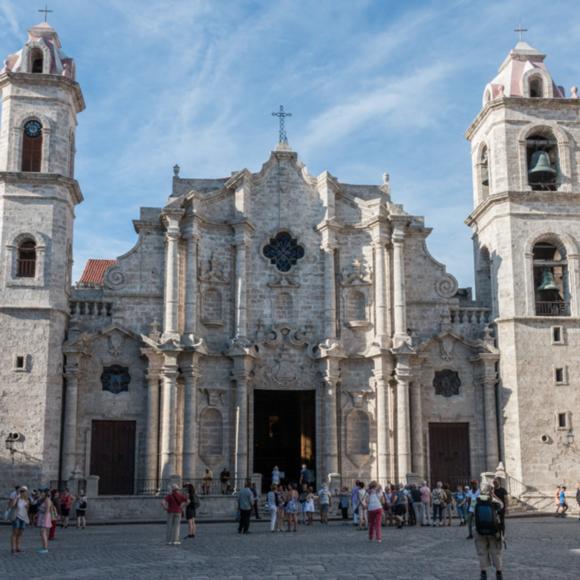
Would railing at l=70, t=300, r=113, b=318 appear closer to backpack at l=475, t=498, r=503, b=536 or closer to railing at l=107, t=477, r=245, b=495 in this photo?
railing at l=107, t=477, r=245, b=495

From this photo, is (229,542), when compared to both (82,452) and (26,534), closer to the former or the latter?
(26,534)

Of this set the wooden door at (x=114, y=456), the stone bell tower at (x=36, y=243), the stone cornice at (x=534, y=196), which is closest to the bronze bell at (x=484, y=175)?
the stone cornice at (x=534, y=196)

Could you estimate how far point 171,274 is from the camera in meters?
32.2

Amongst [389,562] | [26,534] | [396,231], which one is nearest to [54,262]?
[26,534]

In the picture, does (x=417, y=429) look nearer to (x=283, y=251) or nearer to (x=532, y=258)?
(x=532, y=258)

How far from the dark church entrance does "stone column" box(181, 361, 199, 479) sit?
4.19 metres

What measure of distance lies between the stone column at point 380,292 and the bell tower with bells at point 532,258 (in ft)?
13.5

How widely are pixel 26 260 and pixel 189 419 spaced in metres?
8.05

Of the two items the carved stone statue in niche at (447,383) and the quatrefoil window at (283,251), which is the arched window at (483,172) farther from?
the quatrefoil window at (283,251)

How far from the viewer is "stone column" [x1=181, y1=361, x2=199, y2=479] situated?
1208 inches

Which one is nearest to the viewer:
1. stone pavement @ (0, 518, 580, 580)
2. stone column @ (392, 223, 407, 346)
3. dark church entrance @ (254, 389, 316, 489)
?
stone pavement @ (0, 518, 580, 580)

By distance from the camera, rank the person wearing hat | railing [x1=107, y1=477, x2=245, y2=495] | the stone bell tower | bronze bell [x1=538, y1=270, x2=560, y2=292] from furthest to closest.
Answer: bronze bell [x1=538, y1=270, x2=560, y2=292]
railing [x1=107, y1=477, x2=245, y2=495]
the stone bell tower
the person wearing hat

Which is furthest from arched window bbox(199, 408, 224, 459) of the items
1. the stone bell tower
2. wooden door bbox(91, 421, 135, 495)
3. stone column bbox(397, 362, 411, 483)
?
stone column bbox(397, 362, 411, 483)

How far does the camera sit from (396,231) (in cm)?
3356
